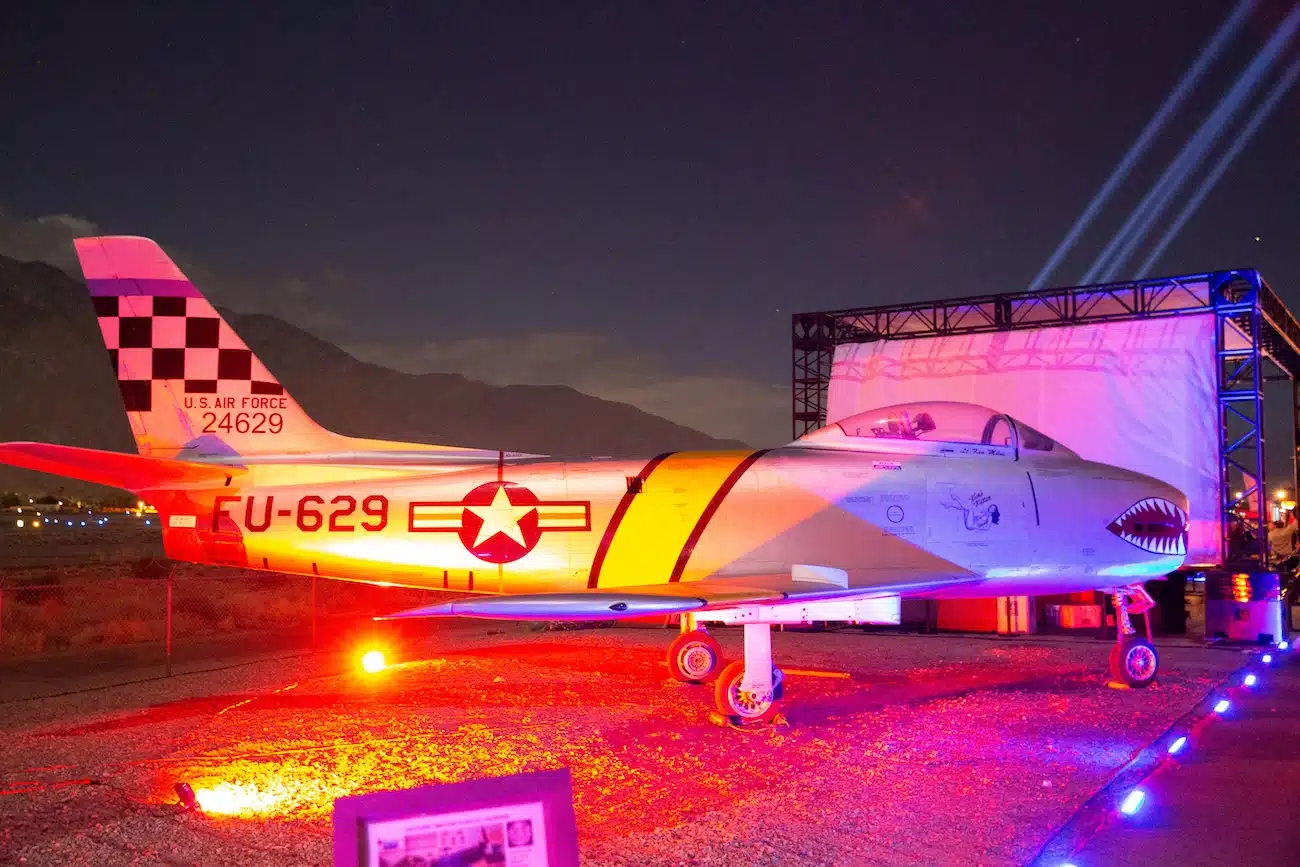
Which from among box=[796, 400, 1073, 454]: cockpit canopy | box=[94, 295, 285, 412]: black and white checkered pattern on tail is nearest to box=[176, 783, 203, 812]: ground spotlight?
box=[94, 295, 285, 412]: black and white checkered pattern on tail

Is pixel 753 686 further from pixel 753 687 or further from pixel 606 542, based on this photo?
pixel 606 542

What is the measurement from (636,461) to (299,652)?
8134mm

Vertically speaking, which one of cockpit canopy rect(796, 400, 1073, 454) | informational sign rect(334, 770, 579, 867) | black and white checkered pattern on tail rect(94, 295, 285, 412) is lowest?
informational sign rect(334, 770, 579, 867)

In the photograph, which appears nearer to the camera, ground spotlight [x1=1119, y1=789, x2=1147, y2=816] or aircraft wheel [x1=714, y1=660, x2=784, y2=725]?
ground spotlight [x1=1119, y1=789, x2=1147, y2=816]

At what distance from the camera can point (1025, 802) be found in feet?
18.9

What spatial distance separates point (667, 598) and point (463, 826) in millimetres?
4435

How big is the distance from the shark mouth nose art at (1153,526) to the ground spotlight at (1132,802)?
3783 mm

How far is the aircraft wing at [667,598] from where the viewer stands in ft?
20.5

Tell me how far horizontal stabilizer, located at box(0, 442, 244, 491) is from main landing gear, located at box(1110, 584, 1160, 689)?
32.3ft

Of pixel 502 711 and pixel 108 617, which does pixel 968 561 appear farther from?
pixel 108 617

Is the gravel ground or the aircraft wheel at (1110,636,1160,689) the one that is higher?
the aircraft wheel at (1110,636,1160,689)

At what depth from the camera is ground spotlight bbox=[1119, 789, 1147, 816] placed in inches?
217

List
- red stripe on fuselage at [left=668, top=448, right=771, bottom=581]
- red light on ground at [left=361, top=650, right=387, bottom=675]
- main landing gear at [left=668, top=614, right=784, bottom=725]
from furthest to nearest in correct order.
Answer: red light on ground at [left=361, top=650, right=387, bottom=675], red stripe on fuselage at [left=668, top=448, right=771, bottom=581], main landing gear at [left=668, top=614, right=784, bottom=725]

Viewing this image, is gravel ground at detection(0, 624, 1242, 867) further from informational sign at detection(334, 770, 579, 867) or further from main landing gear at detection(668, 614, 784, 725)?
informational sign at detection(334, 770, 579, 867)
